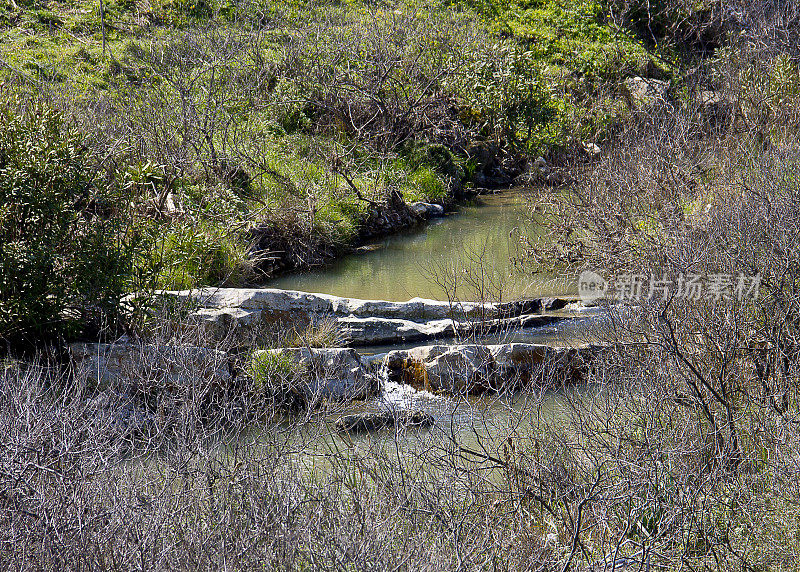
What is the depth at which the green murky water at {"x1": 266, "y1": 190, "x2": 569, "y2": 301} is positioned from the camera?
11.1m

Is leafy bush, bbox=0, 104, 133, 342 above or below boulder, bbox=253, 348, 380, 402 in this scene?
above

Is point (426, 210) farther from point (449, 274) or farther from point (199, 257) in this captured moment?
point (199, 257)

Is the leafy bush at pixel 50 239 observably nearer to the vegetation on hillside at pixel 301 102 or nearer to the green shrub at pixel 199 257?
the green shrub at pixel 199 257

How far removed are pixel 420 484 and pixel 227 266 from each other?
24.8 feet

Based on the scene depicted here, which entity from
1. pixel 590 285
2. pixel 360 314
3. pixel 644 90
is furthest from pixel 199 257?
pixel 644 90

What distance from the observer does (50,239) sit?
742cm

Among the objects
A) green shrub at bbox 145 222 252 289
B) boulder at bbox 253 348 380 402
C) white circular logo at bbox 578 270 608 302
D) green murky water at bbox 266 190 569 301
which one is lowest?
green murky water at bbox 266 190 569 301

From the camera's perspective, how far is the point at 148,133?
13148 millimetres

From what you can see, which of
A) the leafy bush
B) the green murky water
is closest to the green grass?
the green murky water

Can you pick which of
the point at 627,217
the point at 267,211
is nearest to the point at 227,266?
the point at 267,211

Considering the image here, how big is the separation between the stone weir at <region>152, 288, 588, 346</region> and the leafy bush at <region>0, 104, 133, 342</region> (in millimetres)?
806

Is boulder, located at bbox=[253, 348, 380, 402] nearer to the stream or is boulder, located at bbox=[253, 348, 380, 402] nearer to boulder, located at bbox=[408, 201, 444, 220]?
the stream

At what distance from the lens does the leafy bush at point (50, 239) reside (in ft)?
23.7

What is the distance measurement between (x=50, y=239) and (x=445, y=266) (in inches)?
255
